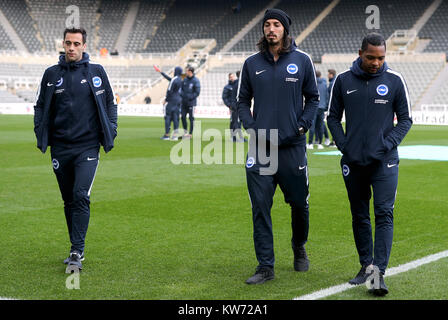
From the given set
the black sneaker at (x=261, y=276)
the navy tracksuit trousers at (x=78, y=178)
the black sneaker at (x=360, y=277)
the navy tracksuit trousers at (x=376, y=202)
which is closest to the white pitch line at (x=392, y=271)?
the black sneaker at (x=360, y=277)

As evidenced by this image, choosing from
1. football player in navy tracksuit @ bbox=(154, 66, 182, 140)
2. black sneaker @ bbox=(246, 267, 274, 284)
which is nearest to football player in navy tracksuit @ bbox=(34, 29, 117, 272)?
black sneaker @ bbox=(246, 267, 274, 284)

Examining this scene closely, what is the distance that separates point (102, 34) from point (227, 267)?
54.2 metres

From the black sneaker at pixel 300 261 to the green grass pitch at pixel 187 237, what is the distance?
0.27ft

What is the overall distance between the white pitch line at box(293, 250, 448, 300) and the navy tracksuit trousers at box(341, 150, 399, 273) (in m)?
0.29

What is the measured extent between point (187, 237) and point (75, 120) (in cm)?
188

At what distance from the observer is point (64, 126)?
20.0 ft

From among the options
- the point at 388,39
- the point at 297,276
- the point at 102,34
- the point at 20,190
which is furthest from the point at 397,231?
the point at 102,34

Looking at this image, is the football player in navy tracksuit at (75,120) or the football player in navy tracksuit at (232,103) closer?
the football player in navy tracksuit at (75,120)

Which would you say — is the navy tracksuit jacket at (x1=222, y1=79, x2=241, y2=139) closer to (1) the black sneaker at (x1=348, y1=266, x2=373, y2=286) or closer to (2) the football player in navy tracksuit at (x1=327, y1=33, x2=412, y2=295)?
(2) the football player in navy tracksuit at (x1=327, y1=33, x2=412, y2=295)

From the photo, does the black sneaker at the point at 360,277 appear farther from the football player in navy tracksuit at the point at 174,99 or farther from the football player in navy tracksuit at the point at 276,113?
the football player in navy tracksuit at the point at 174,99

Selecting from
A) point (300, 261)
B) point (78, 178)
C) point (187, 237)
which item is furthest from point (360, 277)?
point (78, 178)

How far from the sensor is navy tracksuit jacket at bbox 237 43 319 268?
18.3 feet

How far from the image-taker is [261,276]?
553 centimetres

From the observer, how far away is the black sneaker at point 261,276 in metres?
5.47
